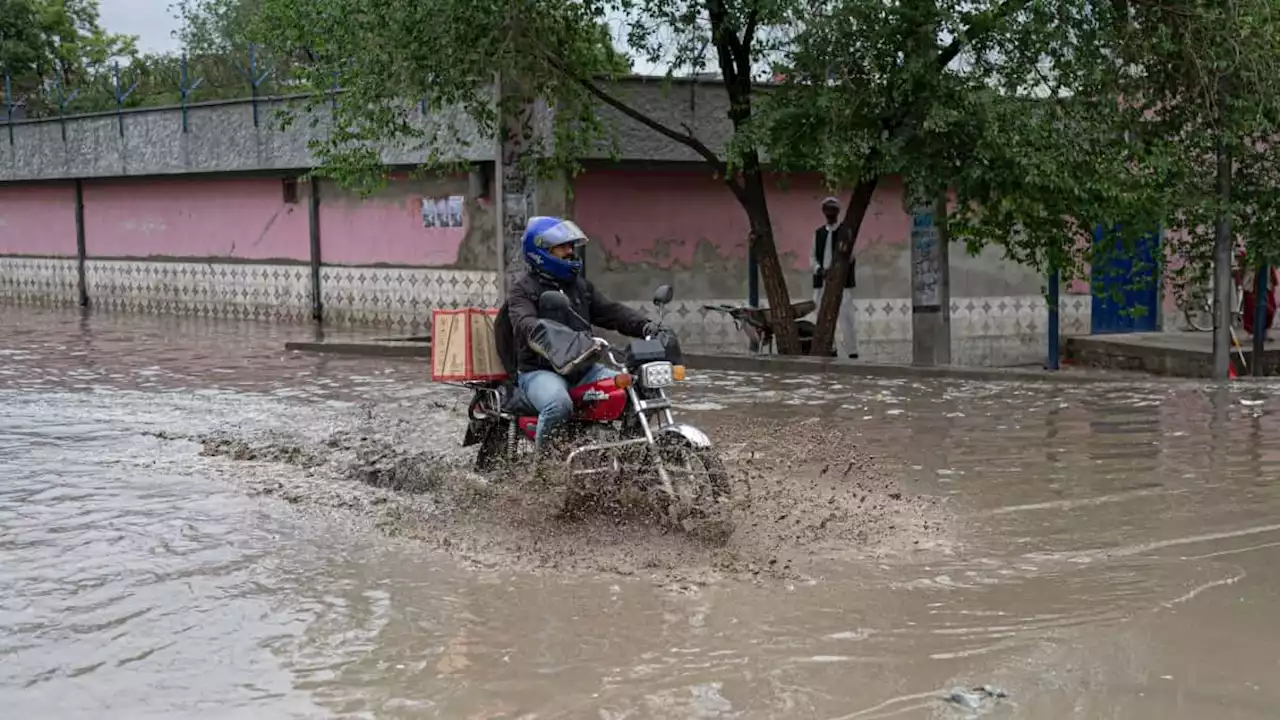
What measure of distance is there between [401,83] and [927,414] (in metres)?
6.29

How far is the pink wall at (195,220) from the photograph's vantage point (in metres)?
23.9

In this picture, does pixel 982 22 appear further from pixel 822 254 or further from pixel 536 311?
pixel 536 311

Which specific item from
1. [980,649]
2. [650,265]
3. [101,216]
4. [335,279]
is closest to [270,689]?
[980,649]

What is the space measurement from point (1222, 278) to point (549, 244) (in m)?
9.11

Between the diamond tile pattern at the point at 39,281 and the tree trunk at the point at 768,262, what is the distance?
16603mm

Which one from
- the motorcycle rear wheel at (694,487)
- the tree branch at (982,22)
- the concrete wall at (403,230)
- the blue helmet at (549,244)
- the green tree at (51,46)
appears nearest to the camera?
the motorcycle rear wheel at (694,487)

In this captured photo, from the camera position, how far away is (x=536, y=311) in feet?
26.9

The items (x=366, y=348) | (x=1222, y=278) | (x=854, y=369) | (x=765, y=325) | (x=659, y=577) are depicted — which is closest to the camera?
(x=659, y=577)

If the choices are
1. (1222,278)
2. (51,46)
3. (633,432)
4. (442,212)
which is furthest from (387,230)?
(51,46)

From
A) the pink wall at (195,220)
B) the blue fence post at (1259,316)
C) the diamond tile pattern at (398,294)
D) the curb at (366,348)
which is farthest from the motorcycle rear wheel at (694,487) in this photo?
the pink wall at (195,220)

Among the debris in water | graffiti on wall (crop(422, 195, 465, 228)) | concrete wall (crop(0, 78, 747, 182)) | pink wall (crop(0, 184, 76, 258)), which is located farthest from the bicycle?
pink wall (crop(0, 184, 76, 258))

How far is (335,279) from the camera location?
2286 cm

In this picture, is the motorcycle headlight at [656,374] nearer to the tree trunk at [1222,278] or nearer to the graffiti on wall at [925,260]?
the graffiti on wall at [925,260]

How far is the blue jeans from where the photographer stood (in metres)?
7.88
